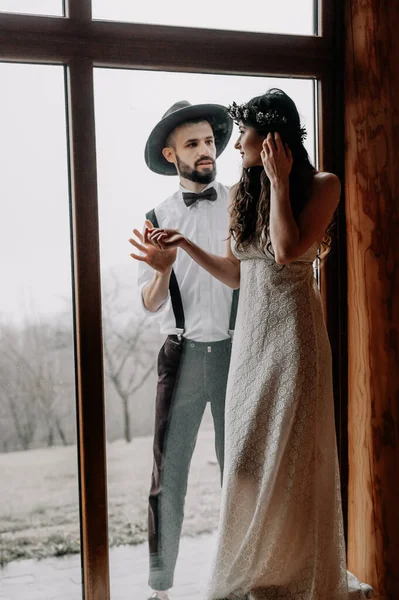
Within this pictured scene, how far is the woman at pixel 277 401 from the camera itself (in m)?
2.38

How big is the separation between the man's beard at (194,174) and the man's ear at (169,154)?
16 millimetres

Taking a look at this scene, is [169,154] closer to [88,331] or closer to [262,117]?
[262,117]

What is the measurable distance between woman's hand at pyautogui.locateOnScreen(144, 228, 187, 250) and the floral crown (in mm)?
422

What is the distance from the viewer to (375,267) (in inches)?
106

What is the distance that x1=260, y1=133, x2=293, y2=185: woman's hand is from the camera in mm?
2311

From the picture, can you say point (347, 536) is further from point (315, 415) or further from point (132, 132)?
point (132, 132)

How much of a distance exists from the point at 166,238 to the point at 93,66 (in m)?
0.61

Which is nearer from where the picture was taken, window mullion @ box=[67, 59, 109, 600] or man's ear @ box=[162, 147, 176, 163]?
window mullion @ box=[67, 59, 109, 600]

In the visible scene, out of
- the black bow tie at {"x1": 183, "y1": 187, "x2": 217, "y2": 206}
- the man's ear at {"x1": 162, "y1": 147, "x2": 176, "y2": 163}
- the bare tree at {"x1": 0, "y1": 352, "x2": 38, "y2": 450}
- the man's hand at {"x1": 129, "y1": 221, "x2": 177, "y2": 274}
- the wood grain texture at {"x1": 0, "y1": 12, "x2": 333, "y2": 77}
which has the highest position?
the wood grain texture at {"x1": 0, "y1": 12, "x2": 333, "y2": 77}

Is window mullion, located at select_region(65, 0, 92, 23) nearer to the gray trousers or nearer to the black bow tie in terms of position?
the black bow tie

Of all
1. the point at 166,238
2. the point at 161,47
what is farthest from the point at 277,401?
the point at 161,47

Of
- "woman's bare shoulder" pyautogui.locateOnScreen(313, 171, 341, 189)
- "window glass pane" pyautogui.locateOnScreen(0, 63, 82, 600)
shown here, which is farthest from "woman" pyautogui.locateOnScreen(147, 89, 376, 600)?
"window glass pane" pyautogui.locateOnScreen(0, 63, 82, 600)

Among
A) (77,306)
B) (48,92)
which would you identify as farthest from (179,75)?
(77,306)

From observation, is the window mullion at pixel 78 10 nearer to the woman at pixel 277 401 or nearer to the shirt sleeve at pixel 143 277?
the woman at pixel 277 401
